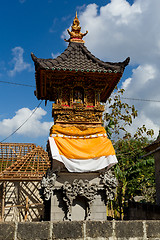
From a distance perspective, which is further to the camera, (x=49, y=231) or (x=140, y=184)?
(x=140, y=184)

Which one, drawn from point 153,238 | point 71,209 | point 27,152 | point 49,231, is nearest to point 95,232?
point 49,231

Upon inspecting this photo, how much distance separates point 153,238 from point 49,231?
2222 mm

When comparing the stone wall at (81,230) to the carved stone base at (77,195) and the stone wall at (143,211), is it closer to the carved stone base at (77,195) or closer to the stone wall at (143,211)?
the carved stone base at (77,195)

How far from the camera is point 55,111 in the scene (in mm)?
9766

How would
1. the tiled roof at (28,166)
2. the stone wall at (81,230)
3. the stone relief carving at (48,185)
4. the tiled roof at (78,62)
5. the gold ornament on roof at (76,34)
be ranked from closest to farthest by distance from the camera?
the stone wall at (81,230), the tiled roof at (28,166), the stone relief carving at (48,185), the tiled roof at (78,62), the gold ornament on roof at (76,34)

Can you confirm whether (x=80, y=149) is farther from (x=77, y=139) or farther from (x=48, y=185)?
(x=48, y=185)

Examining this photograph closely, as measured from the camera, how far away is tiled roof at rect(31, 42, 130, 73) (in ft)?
30.8

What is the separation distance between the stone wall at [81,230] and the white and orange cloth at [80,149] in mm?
4158

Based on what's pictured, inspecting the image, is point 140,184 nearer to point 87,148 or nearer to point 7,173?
point 87,148

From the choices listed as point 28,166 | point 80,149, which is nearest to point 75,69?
point 80,149

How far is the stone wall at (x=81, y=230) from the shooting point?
14.1 feet

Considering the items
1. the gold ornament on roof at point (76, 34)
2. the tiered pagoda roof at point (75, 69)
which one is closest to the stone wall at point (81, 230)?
the tiered pagoda roof at point (75, 69)

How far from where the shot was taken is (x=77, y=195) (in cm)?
873

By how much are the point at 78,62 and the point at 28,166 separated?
16.2 ft
